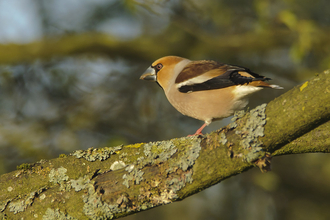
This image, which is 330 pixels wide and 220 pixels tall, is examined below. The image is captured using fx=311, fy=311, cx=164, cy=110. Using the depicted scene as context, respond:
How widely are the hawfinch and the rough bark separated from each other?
1115 millimetres

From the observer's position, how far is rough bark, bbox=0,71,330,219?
88.0 inches

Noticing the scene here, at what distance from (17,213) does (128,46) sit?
15.1 feet

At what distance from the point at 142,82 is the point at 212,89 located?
337cm

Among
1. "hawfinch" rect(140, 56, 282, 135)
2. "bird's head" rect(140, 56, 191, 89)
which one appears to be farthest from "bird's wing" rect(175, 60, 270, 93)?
"bird's head" rect(140, 56, 191, 89)

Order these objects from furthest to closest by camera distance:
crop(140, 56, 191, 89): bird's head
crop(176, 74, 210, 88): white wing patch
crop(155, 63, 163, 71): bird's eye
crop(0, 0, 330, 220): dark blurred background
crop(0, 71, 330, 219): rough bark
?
crop(0, 0, 330, 220): dark blurred background, crop(155, 63, 163, 71): bird's eye, crop(140, 56, 191, 89): bird's head, crop(176, 74, 210, 88): white wing patch, crop(0, 71, 330, 219): rough bark

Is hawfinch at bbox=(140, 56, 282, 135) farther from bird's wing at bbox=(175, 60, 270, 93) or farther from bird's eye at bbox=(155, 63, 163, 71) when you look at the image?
bird's eye at bbox=(155, 63, 163, 71)

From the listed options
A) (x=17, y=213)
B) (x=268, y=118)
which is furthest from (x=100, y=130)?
(x=268, y=118)

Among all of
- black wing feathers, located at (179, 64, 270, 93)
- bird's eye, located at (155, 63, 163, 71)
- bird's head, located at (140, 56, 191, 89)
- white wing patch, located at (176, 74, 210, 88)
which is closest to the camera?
black wing feathers, located at (179, 64, 270, 93)

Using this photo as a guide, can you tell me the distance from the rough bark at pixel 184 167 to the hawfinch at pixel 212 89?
1.12 meters

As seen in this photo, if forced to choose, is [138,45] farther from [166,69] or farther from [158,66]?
[166,69]

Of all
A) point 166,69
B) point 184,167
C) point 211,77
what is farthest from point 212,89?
point 184,167

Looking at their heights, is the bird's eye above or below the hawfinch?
above

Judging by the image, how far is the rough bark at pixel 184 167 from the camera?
88.0 inches

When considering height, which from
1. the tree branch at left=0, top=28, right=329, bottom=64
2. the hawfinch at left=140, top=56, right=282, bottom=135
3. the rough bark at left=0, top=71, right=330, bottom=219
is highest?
the tree branch at left=0, top=28, right=329, bottom=64
